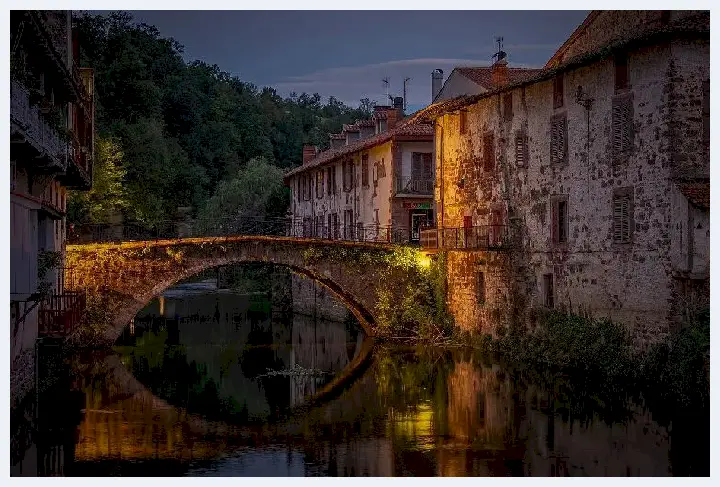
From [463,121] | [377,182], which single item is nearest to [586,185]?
[463,121]

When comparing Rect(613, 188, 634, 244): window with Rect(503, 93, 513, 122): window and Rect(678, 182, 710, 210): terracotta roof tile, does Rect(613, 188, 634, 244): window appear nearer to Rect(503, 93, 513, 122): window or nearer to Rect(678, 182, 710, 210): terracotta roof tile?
Rect(678, 182, 710, 210): terracotta roof tile

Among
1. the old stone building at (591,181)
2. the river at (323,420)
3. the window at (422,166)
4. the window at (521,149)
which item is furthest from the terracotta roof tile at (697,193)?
the window at (422,166)

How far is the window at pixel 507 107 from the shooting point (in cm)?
4284

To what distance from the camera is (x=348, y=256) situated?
4747 cm

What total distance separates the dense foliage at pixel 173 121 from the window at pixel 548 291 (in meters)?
23.7

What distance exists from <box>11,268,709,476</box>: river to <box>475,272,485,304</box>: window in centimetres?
221

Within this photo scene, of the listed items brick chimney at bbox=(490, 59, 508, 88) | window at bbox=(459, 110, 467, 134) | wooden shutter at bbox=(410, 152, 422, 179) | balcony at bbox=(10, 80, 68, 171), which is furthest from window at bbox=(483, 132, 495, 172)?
balcony at bbox=(10, 80, 68, 171)

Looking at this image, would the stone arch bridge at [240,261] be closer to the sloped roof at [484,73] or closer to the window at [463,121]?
the window at [463,121]

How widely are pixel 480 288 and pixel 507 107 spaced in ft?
22.6

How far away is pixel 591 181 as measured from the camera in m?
37.4

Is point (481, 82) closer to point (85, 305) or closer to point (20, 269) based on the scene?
point (85, 305)

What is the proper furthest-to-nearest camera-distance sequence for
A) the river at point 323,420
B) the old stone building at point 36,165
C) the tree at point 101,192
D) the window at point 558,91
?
the tree at point 101,192 → the window at point 558,91 → the old stone building at point 36,165 → the river at point 323,420

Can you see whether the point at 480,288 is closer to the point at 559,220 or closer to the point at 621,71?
the point at 559,220

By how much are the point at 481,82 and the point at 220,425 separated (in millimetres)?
23554
